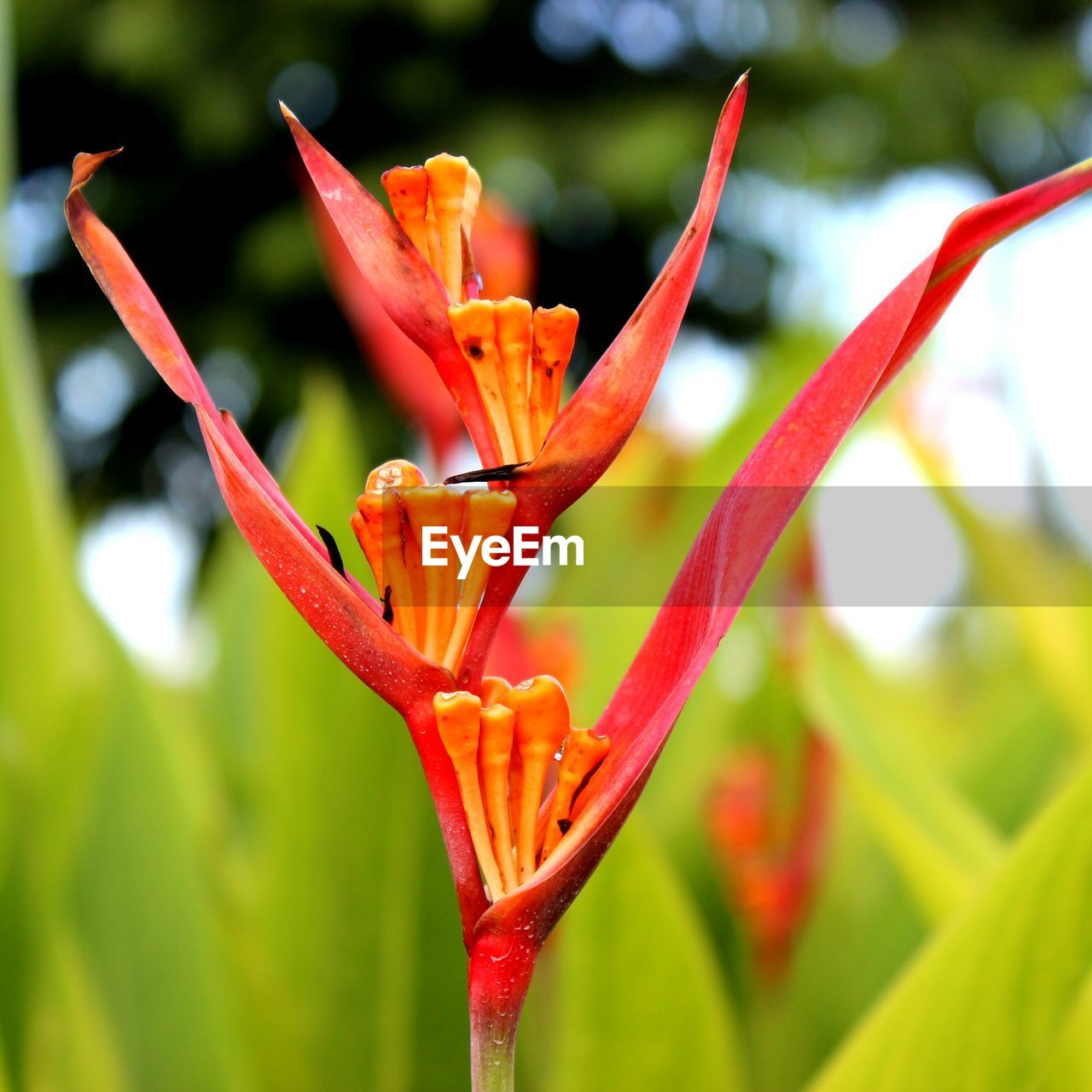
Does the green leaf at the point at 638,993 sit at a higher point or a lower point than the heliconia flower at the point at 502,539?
lower

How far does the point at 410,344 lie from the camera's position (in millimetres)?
802

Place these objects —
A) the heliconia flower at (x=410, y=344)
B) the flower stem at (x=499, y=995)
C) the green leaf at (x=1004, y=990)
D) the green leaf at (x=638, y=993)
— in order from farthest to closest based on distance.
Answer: the heliconia flower at (x=410, y=344) → the green leaf at (x=638, y=993) → the green leaf at (x=1004, y=990) → the flower stem at (x=499, y=995)

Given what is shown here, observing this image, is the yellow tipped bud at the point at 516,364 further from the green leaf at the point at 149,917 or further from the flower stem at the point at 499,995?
the green leaf at the point at 149,917

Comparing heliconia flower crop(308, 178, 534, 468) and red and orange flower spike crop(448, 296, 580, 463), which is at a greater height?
heliconia flower crop(308, 178, 534, 468)

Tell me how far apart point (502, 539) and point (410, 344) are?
0.59 metres

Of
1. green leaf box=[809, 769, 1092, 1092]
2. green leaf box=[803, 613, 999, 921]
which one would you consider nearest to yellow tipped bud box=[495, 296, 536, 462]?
green leaf box=[809, 769, 1092, 1092]

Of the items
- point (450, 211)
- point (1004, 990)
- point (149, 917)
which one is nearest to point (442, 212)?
point (450, 211)

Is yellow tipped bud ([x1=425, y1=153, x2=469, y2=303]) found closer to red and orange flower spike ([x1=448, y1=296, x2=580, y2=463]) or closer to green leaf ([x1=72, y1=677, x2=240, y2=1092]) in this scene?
red and orange flower spike ([x1=448, y1=296, x2=580, y2=463])

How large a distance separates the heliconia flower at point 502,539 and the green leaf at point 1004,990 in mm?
209

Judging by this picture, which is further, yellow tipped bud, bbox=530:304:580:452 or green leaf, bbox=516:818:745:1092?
green leaf, bbox=516:818:745:1092

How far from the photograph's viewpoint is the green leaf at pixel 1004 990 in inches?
15.5

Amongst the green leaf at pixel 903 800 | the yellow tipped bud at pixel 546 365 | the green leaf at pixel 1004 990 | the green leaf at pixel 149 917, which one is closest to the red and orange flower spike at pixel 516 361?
the yellow tipped bud at pixel 546 365

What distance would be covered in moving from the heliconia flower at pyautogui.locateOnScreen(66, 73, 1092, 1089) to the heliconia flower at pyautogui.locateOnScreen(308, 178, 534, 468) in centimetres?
57

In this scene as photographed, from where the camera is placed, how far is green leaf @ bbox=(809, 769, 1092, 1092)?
1.29ft
